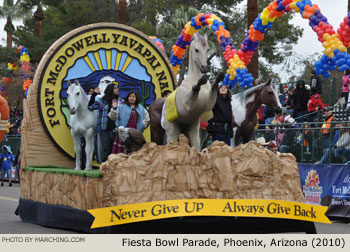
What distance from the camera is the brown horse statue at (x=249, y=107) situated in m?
13.4

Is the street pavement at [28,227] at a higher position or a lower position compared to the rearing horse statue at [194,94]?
lower

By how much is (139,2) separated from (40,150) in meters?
30.7

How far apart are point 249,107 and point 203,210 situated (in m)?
5.31

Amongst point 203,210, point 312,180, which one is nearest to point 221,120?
point 203,210

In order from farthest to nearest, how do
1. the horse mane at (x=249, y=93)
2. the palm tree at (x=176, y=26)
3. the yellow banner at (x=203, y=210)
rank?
the palm tree at (x=176, y=26) → the horse mane at (x=249, y=93) → the yellow banner at (x=203, y=210)

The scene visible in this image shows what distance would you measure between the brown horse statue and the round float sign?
1564mm

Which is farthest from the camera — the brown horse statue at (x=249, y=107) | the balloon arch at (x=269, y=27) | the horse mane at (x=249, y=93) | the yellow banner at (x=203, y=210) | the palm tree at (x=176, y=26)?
the palm tree at (x=176, y=26)

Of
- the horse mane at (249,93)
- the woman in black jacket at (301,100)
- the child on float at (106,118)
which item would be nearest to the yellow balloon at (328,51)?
the woman in black jacket at (301,100)

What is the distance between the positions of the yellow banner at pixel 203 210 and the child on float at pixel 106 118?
3.71 m

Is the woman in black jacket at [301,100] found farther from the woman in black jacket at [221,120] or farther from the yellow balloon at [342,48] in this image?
the woman in black jacket at [221,120]

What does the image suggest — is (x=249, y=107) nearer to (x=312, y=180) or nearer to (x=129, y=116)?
(x=129, y=116)

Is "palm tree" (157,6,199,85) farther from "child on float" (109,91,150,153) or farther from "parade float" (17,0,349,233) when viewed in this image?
"child on float" (109,91,150,153)

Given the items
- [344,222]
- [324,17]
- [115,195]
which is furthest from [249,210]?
[324,17]

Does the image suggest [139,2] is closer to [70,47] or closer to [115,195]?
[70,47]
